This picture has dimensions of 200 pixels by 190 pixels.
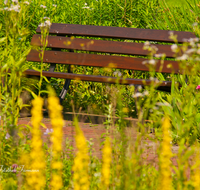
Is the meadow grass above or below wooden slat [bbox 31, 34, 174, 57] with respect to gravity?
below

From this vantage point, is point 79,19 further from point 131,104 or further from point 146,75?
point 131,104

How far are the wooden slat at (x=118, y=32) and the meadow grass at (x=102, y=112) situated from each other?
25cm

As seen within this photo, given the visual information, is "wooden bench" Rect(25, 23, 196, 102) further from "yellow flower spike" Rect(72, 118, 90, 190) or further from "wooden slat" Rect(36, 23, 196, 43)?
"yellow flower spike" Rect(72, 118, 90, 190)

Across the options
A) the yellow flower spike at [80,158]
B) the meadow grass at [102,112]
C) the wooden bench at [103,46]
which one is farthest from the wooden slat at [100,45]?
the yellow flower spike at [80,158]

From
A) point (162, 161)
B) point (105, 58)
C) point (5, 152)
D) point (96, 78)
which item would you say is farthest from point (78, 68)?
point (162, 161)

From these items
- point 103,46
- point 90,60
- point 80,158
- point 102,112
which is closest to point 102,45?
point 103,46

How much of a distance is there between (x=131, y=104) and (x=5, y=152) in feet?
7.78

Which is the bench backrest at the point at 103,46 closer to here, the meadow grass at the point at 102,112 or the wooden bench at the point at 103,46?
the wooden bench at the point at 103,46

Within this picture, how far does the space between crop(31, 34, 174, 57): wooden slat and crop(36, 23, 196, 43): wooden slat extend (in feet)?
0.26

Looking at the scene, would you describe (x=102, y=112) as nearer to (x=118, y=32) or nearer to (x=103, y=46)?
(x=103, y=46)

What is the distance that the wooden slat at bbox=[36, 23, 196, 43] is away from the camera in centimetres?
371

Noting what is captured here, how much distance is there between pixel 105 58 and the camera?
381 centimetres

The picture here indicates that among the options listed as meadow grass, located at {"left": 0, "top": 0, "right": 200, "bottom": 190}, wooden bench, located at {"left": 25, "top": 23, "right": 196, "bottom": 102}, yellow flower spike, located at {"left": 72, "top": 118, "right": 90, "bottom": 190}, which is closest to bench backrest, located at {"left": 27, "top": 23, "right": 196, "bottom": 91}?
wooden bench, located at {"left": 25, "top": 23, "right": 196, "bottom": 102}

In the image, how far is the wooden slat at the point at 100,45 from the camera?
12.3ft
